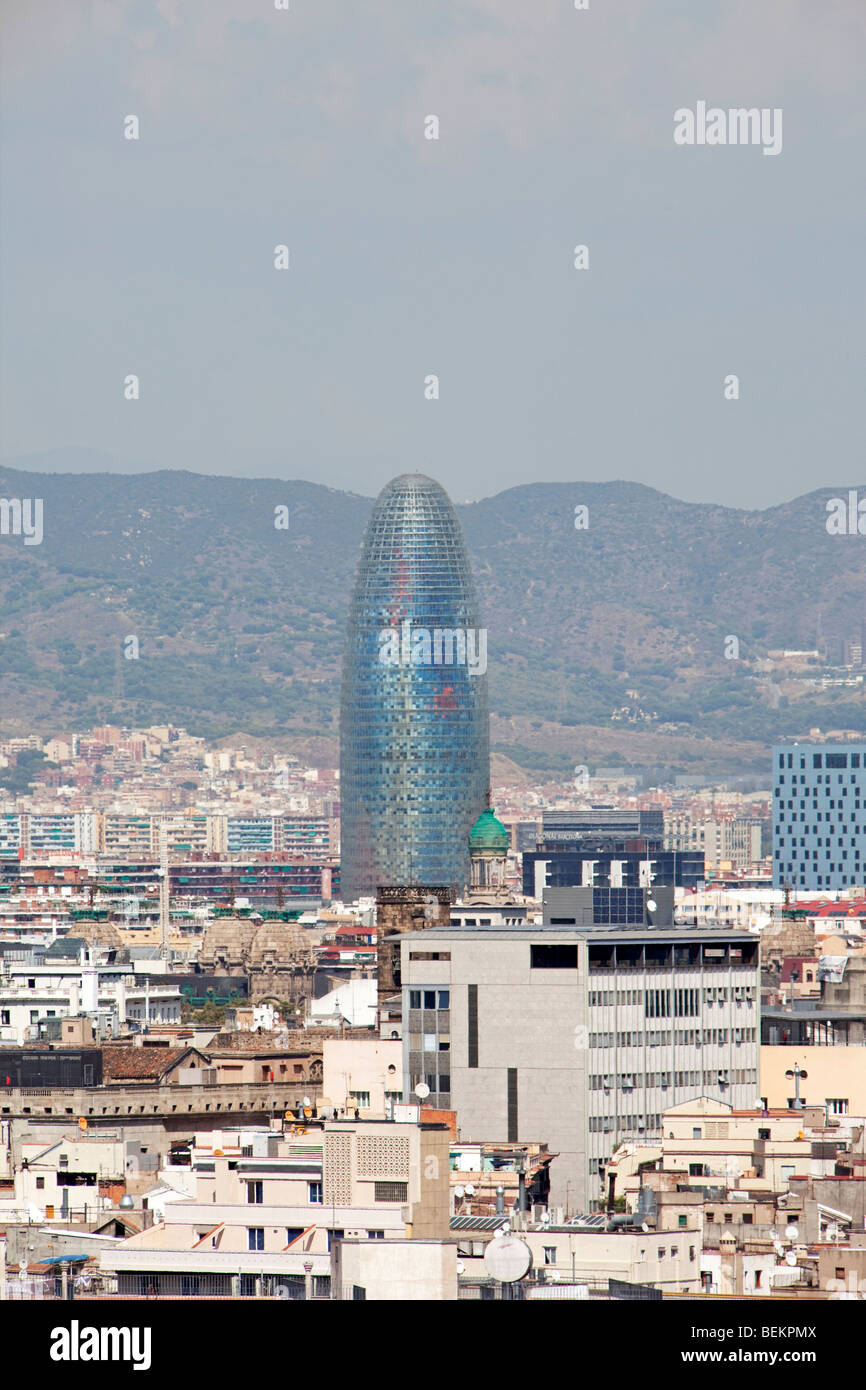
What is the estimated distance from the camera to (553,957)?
69.1m

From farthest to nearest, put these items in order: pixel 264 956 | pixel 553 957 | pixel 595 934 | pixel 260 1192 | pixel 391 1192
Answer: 1. pixel 264 956
2. pixel 595 934
3. pixel 553 957
4. pixel 260 1192
5. pixel 391 1192

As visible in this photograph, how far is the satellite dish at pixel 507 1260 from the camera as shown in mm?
34844

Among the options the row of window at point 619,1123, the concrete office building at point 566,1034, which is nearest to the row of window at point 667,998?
the concrete office building at point 566,1034

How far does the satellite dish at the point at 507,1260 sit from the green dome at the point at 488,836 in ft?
374

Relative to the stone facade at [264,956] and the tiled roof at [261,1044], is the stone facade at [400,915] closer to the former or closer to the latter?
the tiled roof at [261,1044]

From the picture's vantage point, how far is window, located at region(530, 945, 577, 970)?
6900 centimetres

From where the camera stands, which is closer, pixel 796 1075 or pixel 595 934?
pixel 595 934

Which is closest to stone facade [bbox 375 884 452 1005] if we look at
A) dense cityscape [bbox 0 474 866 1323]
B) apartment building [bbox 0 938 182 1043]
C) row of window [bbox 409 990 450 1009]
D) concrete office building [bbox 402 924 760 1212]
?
dense cityscape [bbox 0 474 866 1323]

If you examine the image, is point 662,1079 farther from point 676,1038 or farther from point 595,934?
point 595,934

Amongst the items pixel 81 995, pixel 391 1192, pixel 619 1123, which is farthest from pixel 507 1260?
pixel 81 995

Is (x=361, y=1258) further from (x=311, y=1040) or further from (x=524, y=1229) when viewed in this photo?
(x=311, y=1040)

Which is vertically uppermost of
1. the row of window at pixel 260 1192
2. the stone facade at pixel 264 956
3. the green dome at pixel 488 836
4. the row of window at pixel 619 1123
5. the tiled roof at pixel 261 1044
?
the green dome at pixel 488 836

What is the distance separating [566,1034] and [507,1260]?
110 ft
